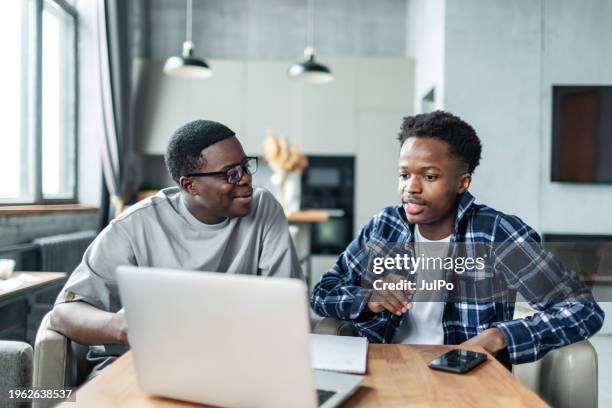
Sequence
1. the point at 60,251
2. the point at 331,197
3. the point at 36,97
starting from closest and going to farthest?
the point at 60,251
the point at 36,97
the point at 331,197

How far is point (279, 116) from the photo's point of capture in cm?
570

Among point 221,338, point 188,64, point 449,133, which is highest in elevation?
point 188,64

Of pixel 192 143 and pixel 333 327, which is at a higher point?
pixel 192 143

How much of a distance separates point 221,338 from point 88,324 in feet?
2.19

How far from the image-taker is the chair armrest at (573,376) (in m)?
1.20

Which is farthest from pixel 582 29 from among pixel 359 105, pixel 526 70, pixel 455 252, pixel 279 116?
pixel 455 252

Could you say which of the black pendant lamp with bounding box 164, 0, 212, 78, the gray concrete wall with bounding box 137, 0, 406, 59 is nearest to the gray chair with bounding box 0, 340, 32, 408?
the black pendant lamp with bounding box 164, 0, 212, 78

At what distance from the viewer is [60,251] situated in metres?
3.65

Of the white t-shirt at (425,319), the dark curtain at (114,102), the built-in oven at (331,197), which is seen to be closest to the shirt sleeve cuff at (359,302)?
the white t-shirt at (425,319)

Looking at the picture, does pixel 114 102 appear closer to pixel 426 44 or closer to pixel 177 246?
pixel 426 44

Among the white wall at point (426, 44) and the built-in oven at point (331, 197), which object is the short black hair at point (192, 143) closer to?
the white wall at point (426, 44)

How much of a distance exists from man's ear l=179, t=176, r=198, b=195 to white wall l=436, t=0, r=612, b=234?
2.98 metres

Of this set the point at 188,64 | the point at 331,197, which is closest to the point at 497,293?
the point at 188,64

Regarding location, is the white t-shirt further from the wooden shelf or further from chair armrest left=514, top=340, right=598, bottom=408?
the wooden shelf
